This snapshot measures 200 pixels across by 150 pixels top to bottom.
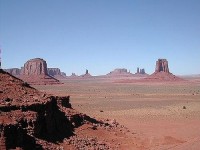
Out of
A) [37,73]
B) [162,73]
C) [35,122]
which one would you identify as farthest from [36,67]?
[35,122]

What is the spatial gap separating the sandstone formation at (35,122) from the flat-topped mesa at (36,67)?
121721 mm

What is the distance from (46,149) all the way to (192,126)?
2044 cm

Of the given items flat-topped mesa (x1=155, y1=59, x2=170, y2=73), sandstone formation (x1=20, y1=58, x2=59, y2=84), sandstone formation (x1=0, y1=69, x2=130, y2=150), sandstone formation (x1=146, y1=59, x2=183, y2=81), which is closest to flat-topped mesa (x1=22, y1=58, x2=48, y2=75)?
sandstone formation (x1=20, y1=58, x2=59, y2=84)

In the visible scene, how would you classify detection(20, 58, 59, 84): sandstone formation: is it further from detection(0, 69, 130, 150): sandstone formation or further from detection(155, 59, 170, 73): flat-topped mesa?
detection(0, 69, 130, 150): sandstone formation

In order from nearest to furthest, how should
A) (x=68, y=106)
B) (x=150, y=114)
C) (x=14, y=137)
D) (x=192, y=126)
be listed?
(x=14, y=137)
(x=68, y=106)
(x=192, y=126)
(x=150, y=114)

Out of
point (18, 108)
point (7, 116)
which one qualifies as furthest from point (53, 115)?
point (7, 116)

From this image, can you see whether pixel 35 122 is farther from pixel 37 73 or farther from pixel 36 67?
pixel 36 67

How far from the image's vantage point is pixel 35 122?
1989cm

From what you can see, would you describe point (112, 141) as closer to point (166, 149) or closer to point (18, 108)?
point (166, 149)

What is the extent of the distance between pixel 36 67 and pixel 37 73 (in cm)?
355

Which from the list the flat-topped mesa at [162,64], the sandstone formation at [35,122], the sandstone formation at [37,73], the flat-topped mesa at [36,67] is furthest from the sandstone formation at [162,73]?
the sandstone formation at [35,122]

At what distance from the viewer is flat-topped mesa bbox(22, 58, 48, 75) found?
148m

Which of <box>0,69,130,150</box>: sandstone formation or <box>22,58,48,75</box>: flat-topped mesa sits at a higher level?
<box>22,58,48,75</box>: flat-topped mesa

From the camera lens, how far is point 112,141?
82.5 feet
